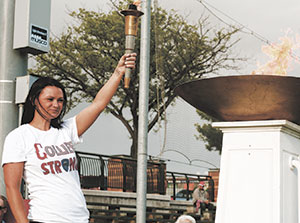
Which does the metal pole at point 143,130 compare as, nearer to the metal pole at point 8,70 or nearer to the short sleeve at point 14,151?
the metal pole at point 8,70

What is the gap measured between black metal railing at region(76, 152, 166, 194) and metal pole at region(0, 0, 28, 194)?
1034 centimetres

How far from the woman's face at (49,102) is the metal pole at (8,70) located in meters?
1.96

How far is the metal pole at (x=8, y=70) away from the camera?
455 cm

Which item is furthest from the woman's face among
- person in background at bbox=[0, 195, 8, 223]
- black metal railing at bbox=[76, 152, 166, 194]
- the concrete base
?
black metal railing at bbox=[76, 152, 166, 194]

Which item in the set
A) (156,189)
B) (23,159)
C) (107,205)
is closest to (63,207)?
(23,159)

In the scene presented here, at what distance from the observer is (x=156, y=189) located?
18281 mm

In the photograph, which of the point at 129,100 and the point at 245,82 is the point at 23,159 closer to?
the point at 245,82

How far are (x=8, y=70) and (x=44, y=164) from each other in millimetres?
2282

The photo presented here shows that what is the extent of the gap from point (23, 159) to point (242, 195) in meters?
2.93

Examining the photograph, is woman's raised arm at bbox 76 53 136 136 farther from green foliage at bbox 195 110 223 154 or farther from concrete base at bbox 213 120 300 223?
green foliage at bbox 195 110 223 154

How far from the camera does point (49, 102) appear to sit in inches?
105

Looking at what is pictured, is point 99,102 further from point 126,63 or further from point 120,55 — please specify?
point 120,55

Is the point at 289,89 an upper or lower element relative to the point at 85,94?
lower

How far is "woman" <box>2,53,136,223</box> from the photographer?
8.23 ft
